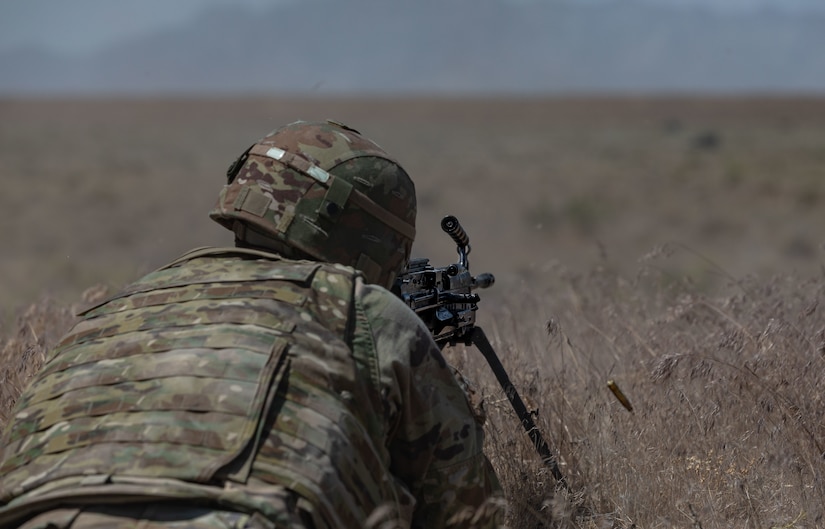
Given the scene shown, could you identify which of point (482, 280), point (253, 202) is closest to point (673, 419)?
point (482, 280)

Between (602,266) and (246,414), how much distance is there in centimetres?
419

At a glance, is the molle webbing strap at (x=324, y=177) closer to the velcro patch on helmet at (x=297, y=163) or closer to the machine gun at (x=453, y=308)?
the velcro patch on helmet at (x=297, y=163)

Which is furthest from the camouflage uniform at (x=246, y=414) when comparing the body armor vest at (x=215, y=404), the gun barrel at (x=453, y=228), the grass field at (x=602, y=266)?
the gun barrel at (x=453, y=228)

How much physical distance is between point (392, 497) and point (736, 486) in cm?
139

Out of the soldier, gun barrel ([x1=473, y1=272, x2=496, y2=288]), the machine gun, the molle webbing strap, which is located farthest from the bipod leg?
the molle webbing strap

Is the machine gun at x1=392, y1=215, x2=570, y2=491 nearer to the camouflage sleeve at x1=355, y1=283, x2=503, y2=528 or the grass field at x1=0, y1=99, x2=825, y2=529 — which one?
the grass field at x1=0, y1=99, x2=825, y2=529

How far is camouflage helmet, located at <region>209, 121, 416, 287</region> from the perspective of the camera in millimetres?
2992

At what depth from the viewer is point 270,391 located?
2.39 metres

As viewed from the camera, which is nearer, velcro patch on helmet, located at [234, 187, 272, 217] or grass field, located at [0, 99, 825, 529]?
velcro patch on helmet, located at [234, 187, 272, 217]

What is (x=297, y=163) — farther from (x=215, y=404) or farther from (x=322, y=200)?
(x=215, y=404)

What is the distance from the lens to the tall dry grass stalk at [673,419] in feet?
11.3

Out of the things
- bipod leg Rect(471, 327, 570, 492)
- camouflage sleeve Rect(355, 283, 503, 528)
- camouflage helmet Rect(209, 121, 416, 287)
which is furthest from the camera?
bipod leg Rect(471, 327, 570, 492)

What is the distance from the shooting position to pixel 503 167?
43.2 metres

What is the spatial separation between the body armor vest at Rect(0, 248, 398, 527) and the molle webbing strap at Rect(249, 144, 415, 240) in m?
0.34
